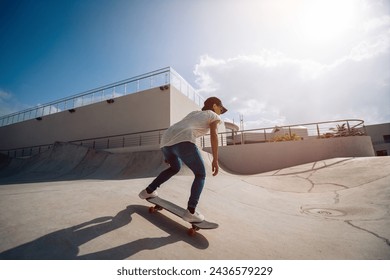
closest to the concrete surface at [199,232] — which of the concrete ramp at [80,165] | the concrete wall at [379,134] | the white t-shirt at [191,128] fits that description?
the white t-shirt at [191,128]

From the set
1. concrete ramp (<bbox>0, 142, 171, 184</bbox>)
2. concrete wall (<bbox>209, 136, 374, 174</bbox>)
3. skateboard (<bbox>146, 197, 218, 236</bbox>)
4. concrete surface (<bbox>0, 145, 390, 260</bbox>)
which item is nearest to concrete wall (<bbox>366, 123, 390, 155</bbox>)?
concrete wall (<bbox>209, 136, 374, 174</bbox>)

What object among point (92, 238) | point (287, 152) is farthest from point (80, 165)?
point (287, 152)

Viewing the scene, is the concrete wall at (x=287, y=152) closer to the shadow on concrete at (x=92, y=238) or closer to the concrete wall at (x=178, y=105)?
the concrete wall at (x=178, y=105)

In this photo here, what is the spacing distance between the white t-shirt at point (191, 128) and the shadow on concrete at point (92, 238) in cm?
105

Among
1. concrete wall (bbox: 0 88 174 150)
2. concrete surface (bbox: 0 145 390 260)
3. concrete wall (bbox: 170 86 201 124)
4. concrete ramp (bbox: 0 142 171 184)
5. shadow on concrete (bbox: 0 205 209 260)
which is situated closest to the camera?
shadow on concrete (bbox: 0 205 209 260)

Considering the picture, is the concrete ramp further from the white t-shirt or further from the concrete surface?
the white t-shirt

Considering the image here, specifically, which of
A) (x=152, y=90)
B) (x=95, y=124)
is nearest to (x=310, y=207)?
(x=152, y=90)

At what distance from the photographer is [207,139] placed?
17.0m

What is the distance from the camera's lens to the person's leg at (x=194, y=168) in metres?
2.29

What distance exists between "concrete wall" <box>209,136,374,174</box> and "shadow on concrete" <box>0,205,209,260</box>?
9.77 meters

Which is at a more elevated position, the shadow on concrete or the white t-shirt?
the white t-shirt

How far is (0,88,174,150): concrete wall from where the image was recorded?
1418 cm
